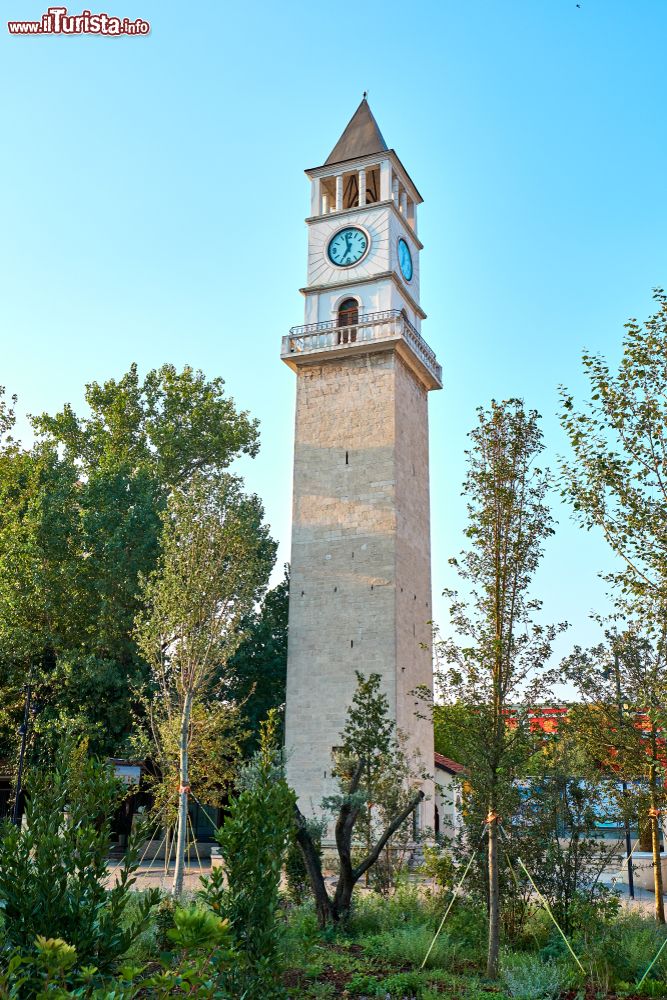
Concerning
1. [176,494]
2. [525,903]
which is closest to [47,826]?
[525,903]

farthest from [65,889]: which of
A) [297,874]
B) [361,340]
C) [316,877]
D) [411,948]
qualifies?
[361,340]

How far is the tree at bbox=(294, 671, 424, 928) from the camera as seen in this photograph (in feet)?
39.8

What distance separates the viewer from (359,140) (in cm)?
3006

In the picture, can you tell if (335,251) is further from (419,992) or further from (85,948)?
(85,948)

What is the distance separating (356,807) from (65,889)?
877cm

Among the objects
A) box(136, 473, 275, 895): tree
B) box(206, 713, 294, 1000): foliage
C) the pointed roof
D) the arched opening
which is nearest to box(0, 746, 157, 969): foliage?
box(206, 713, 294, 1000): foliage

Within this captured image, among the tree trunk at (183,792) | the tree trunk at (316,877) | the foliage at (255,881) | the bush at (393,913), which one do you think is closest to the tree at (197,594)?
the tree trunk at (183,792)

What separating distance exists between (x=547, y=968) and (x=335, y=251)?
24.0 meters

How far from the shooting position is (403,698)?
23797 mm

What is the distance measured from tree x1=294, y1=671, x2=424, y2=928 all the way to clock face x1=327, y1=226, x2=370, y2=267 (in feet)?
57.4

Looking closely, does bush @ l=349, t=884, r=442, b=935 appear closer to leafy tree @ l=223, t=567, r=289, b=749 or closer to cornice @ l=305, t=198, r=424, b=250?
leafy tree @ l=223, t=567, r=289, b=749

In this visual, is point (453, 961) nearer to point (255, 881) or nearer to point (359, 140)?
point (255, 881)

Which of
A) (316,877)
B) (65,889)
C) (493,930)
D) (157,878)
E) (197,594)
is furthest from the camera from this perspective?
(157,878)

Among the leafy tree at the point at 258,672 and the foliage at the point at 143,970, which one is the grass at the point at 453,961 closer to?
the foliage at the point at 143,970
